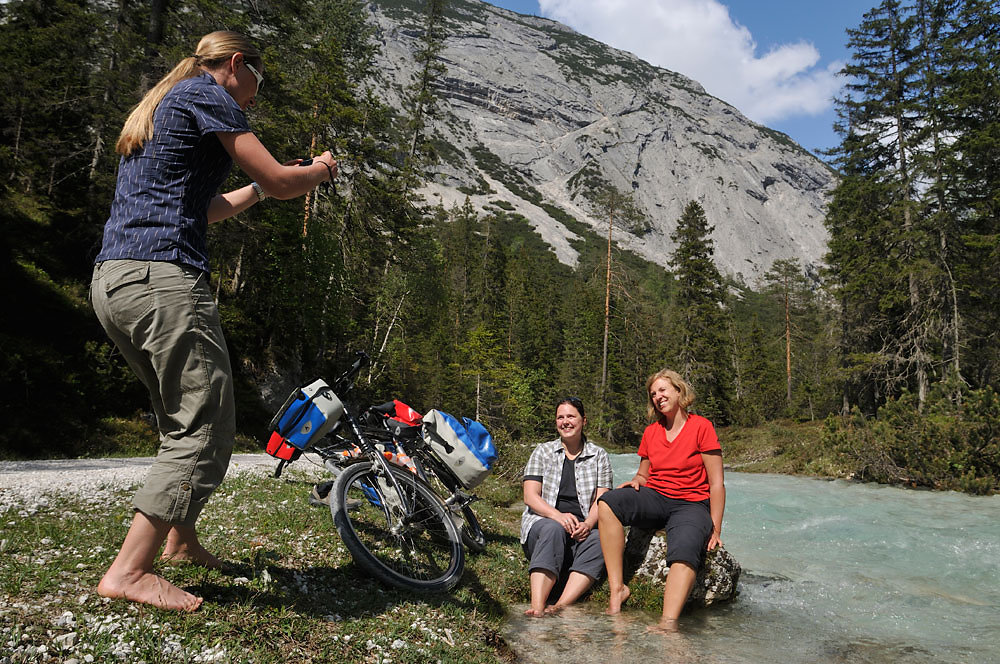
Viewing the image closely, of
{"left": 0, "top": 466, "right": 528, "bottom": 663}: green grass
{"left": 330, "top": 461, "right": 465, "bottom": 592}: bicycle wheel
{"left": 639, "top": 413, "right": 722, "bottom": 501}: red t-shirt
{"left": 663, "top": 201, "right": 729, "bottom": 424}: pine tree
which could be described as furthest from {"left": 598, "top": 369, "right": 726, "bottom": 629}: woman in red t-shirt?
{"left": 663, "top": 201, "right": 729, "bottom": 424}: pine tree

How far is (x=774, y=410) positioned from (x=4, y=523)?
45530 millimetres

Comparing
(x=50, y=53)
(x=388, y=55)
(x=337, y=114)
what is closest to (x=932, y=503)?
(x=337, y=114)

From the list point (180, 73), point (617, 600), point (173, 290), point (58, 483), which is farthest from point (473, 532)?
point (180, 73)

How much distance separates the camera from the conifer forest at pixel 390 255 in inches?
477

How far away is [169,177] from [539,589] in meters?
3.71

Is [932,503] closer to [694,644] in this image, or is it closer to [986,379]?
[694,644]

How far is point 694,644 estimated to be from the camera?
3.66 m

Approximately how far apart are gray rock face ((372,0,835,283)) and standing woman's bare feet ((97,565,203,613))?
118 meters

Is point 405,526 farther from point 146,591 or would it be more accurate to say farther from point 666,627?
point 666,627

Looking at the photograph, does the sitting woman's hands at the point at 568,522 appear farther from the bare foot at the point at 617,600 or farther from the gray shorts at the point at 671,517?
the bare foot at the point at 617,600

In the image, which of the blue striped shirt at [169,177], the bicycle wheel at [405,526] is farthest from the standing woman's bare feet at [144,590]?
the blue striped shirt at [169,177]

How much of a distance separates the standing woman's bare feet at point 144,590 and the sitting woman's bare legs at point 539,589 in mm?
2505

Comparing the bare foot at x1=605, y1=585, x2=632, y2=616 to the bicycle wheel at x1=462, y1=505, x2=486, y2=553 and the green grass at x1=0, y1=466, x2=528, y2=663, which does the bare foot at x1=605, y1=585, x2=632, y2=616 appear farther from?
the bicycle wheel at x1=462, y1=505, x2=486, y2=553

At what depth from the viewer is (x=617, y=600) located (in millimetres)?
4332
